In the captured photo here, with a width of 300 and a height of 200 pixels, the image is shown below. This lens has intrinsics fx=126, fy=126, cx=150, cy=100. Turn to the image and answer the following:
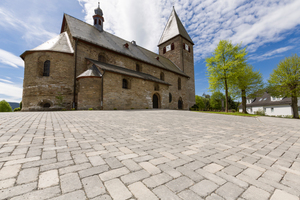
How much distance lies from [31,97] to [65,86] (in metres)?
3.33

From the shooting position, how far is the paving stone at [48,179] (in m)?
1.20

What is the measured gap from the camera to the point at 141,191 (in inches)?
45.3

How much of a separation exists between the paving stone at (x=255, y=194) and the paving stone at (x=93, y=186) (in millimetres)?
1304

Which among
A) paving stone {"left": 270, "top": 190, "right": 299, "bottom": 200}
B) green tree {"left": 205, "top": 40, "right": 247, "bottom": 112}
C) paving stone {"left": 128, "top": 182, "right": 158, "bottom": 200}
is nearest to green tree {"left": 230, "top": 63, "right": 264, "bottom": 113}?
green tree {"left": 205, "top": 40, "right": 247, "bottom": 112}

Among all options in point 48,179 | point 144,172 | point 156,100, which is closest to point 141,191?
point 144,172

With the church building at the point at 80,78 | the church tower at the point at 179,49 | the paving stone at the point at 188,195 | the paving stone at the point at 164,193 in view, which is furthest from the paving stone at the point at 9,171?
the church tower at the point at 179,49

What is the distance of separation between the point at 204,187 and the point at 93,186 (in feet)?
3.54

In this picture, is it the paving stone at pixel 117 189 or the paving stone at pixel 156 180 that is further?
the paving stone at pixel 156 180

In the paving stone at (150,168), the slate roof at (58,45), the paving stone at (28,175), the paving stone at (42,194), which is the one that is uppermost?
the slate roof at (58,45)

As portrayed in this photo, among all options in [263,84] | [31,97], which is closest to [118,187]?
[31,97]

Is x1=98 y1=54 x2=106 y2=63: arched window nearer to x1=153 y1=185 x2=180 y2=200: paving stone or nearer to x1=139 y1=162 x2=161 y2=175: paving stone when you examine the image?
x1=139 y1=162 x2=161 y2=175: paving stone

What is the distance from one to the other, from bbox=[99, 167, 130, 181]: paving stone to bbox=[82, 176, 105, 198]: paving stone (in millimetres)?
61

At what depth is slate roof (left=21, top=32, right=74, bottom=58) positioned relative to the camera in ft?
44.7

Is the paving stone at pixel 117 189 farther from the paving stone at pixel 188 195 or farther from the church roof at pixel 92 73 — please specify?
the church roof at pixel 92 73
